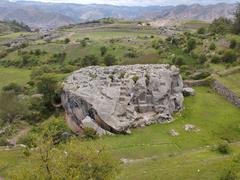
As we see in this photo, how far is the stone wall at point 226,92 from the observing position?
54250 millimetres

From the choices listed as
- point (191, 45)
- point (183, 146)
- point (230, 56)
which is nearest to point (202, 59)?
point (230, 56)

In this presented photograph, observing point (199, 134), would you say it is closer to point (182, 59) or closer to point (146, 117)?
point (146, 117)

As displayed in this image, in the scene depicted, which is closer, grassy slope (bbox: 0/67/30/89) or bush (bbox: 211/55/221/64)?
bush (bbox: 211/55/221/64)

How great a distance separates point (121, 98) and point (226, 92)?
56.1ft

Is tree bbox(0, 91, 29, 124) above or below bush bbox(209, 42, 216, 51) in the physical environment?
below

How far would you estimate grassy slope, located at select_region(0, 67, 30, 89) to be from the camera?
97762 mm

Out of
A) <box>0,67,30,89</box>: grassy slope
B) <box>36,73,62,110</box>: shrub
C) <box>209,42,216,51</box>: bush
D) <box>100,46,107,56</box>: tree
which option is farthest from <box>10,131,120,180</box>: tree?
<box>100,46,107,56</box>: tree

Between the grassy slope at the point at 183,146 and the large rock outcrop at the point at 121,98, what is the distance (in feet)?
5.60

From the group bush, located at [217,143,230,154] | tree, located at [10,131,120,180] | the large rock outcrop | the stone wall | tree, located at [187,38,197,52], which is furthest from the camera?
tree, located at [187,38,197,52]

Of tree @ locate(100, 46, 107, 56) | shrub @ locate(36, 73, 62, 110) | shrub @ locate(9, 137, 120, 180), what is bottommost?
tree @ locate(100, 46, 107, 56)

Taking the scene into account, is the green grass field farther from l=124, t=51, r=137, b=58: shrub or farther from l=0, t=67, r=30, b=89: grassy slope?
l=0, t=67, r=30, b=89: grassy slope

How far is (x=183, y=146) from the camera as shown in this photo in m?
42.8

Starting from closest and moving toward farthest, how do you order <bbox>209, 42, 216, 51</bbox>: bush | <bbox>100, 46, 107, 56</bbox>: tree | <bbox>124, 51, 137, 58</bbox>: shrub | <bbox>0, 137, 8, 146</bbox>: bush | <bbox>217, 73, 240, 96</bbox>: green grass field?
<bbox>0, 137, 8, 146</bbox>: bush < <bbox>217, 73, 240, 96</bbox>: green grass field < <bbox>209, 42, 216, 51</bbox>: bush < <bbox>124, 51, 137, 58</bbox>: shrub < <bbox>100, 46, 107, 56</bbox>: tree

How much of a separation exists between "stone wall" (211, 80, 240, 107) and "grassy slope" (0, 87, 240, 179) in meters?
0.86
